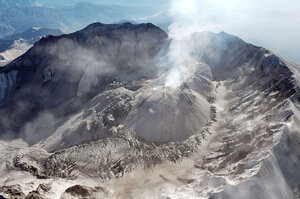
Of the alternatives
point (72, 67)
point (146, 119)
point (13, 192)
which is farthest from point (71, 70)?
point (13, 192)

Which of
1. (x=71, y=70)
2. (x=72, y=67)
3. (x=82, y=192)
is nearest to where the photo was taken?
(x=82, y=192)

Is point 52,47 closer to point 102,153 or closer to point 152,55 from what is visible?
point 152,55

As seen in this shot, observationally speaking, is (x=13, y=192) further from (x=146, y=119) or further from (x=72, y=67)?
(x=72, y=67)

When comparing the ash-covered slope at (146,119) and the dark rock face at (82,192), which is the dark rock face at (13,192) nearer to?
the ash-covered slope at (146,119)

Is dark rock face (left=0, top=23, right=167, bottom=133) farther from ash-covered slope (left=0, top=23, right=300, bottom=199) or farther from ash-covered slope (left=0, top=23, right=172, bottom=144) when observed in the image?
ash-covered slope (left=0, top=23, right=300, bottom=199)

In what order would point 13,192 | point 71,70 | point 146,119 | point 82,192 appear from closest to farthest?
1. point 13,192
2. point 82,192
3. point 146,119
4. point 71,70

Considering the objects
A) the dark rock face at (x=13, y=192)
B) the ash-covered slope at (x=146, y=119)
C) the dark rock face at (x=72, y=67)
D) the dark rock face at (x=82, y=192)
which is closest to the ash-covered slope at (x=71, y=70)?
the dark rock face at (x=72, y=67)
